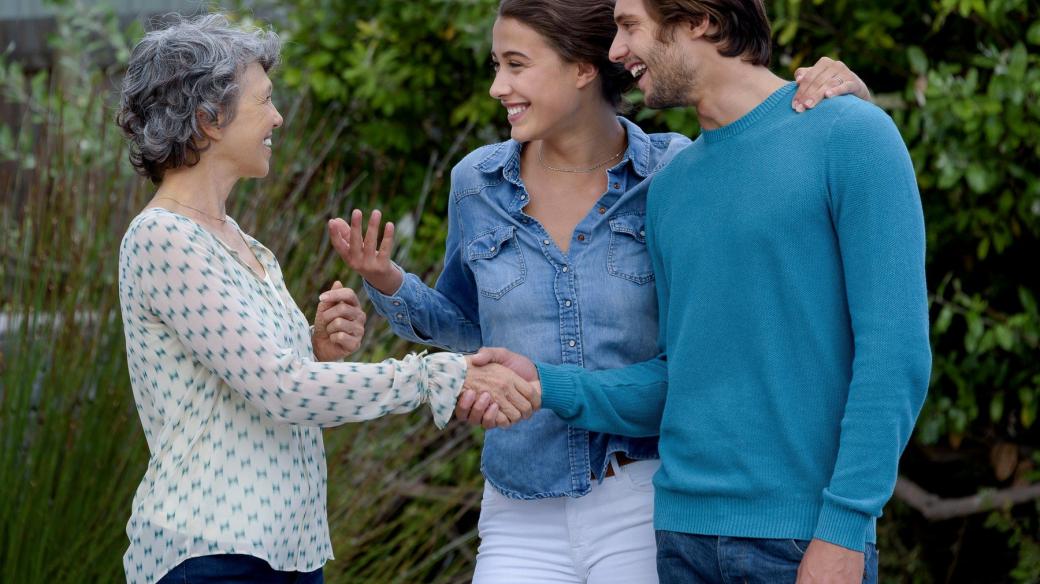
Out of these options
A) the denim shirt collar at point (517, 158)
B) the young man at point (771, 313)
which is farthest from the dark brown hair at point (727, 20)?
the denim shirt collar at point (517, 158)

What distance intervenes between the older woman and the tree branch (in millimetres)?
2602

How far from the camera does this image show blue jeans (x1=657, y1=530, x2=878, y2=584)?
2.40 meters

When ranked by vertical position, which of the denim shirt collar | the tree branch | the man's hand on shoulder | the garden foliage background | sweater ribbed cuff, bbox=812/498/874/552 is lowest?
the tree branch

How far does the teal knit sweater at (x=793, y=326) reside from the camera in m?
2.33

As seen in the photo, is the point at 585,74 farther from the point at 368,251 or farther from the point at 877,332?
the point at 877,332

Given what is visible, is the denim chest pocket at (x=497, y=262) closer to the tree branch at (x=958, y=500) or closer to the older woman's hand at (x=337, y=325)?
the older woman's hand at (x=337, y=325)

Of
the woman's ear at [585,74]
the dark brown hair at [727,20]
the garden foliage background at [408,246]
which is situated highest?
the dark brown hair at [727,20]

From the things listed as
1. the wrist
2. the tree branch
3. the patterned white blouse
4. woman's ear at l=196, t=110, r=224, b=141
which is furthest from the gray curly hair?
the tree branch

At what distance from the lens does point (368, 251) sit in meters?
3.04

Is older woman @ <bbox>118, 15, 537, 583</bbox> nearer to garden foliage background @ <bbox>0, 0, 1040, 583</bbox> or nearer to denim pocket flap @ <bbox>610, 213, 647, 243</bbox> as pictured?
denim pocket flap @ <bbox>610, 213, 647, 243</bbox>

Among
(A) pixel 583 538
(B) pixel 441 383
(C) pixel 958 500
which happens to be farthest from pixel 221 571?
(C) pixel 958 500

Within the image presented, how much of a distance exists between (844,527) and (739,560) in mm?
207

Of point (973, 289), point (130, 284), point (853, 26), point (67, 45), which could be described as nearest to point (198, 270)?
point (130, 284)

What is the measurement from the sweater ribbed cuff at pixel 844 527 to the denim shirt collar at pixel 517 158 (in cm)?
90
